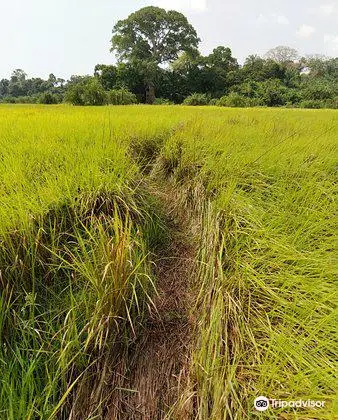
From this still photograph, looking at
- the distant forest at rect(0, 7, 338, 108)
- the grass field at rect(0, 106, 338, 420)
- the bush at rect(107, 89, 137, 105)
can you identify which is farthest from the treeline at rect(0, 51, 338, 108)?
the grass field at rect(0, 106, 338, 420)

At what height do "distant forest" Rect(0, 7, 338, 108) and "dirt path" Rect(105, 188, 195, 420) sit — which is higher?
"distant forest" Rect(0, 7, 338, 108)

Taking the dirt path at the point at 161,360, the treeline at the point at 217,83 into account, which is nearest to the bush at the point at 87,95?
the treeline at the point at 217,83

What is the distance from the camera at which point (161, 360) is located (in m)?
1.17

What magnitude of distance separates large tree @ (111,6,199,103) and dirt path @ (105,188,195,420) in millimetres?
28882

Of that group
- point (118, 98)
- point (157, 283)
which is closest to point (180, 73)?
point (118, 98)

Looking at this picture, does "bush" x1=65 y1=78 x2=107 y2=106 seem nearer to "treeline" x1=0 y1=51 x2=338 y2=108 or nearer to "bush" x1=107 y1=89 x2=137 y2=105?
"bush" x1=107 y1=89 x2=137 y2=105

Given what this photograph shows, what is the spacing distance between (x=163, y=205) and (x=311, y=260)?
1120mm

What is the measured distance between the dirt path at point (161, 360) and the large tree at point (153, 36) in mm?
28882

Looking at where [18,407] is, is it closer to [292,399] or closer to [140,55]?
[292,399]

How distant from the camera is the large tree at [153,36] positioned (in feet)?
89.2

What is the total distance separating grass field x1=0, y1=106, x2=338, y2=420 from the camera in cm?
92

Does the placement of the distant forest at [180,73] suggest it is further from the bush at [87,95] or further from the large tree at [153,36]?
the bush at [87,95]

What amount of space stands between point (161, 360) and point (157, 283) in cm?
41

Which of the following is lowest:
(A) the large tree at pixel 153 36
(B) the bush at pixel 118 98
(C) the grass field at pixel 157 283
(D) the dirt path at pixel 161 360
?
(D) the dirt path at pixel 161 360
